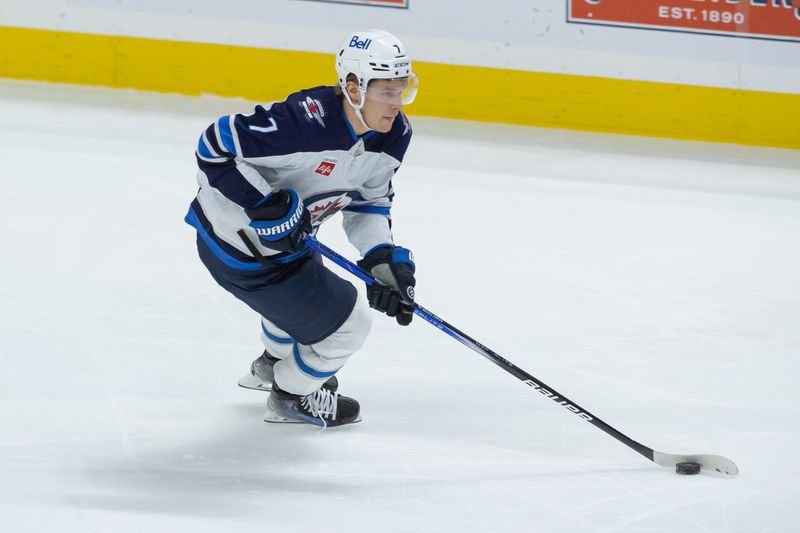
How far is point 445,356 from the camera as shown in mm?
3672

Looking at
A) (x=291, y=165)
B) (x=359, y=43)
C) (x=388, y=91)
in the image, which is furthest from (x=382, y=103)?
(x=291, y=165)

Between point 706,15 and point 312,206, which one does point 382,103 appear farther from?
point 706,15

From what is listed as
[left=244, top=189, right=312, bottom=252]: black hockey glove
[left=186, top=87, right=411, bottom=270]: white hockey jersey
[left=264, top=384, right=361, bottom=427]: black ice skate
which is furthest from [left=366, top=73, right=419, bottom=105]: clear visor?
[left=264, top=384, right=361, bottom=427]: black ice skate

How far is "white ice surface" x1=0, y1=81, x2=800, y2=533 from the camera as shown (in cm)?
274

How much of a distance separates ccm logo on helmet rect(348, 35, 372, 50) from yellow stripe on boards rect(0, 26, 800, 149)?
3.70 metres

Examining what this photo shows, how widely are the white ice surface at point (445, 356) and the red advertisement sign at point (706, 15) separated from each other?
0.68m

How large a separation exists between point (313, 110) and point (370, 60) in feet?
0.57

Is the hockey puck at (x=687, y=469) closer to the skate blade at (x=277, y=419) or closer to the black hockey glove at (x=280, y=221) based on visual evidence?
the skate blade at (x=277, y=419)

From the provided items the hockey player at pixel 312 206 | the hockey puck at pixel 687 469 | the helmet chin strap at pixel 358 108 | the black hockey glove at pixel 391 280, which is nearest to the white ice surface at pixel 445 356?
the hockey puck at pixel 687 469

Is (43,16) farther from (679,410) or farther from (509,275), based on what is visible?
(679,410)

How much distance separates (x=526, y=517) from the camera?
267 cm

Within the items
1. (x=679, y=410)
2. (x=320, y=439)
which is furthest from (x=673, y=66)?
(x=320, y=439)

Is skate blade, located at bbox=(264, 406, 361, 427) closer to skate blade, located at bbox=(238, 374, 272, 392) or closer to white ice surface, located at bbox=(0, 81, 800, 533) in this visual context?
white ice surface, located at bbox=(0, 81, 800, 533)

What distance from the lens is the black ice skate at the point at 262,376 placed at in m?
3.35
